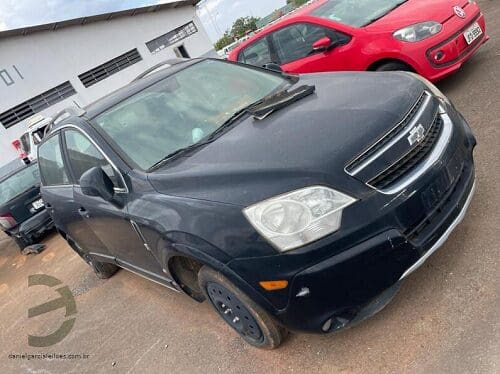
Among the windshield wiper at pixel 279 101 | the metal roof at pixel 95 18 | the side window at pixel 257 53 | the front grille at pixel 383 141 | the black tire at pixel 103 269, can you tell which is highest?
the metal roof at pixel 95 18

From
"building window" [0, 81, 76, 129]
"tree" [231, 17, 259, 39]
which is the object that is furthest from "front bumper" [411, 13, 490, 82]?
"tree" [231, 17, 259, 39]

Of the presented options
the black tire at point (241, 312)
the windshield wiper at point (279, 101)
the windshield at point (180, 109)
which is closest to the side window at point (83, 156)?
the windshield at point (180, 109)

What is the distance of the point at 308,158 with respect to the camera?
7.07 ft

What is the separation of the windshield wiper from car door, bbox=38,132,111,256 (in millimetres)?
1931

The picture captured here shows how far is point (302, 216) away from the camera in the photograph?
6.70ft

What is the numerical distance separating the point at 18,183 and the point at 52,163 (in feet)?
13.0

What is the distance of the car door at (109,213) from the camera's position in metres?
2.88

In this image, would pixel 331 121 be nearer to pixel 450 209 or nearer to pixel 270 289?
pixel 450 209

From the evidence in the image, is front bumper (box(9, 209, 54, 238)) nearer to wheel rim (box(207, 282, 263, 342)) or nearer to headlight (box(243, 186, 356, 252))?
wheel rim (box(207, 282, 263, 342))

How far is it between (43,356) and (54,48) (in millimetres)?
20396

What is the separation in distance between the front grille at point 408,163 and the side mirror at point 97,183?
5.50 ft

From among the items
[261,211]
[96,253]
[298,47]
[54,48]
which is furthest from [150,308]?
[54,48]

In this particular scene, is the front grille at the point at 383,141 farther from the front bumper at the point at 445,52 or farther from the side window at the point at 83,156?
the front bumper at the point at 445,52

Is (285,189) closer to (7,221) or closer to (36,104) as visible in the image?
(7,221)
